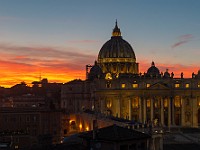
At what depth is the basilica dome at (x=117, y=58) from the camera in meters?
122

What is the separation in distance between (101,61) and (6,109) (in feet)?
143

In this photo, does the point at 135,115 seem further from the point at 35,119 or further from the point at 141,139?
the point at 141,139

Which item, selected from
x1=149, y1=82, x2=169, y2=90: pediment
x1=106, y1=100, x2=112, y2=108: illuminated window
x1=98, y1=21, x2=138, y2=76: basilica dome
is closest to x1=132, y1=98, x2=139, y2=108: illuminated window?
x1=149, y1=82, x2=169, y2=90: pediment

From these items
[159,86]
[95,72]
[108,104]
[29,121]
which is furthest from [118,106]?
[29,121]

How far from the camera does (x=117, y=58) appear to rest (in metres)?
123

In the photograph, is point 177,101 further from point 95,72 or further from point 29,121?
point 29,121

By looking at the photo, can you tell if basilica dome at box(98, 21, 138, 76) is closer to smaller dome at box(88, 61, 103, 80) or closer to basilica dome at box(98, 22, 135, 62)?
basilica dome at box(98, 22, 135, 62)

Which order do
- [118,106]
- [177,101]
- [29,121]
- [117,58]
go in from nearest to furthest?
[29,121], [118,106], [177,101], [117,58]

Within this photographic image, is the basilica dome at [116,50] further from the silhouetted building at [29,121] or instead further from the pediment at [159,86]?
the silhouetted building at [29,121]

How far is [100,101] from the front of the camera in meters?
102

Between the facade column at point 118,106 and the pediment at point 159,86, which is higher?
the pediment at point 159,86

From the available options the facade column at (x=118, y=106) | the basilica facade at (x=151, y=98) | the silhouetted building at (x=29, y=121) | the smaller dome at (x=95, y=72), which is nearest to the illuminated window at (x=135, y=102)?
the basilica facade at (x=151, y=98)

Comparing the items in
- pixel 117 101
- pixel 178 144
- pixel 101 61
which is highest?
pixel 101 61

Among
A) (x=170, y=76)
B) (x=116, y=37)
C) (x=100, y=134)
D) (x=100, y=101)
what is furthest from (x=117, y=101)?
(x=100, y=134)
